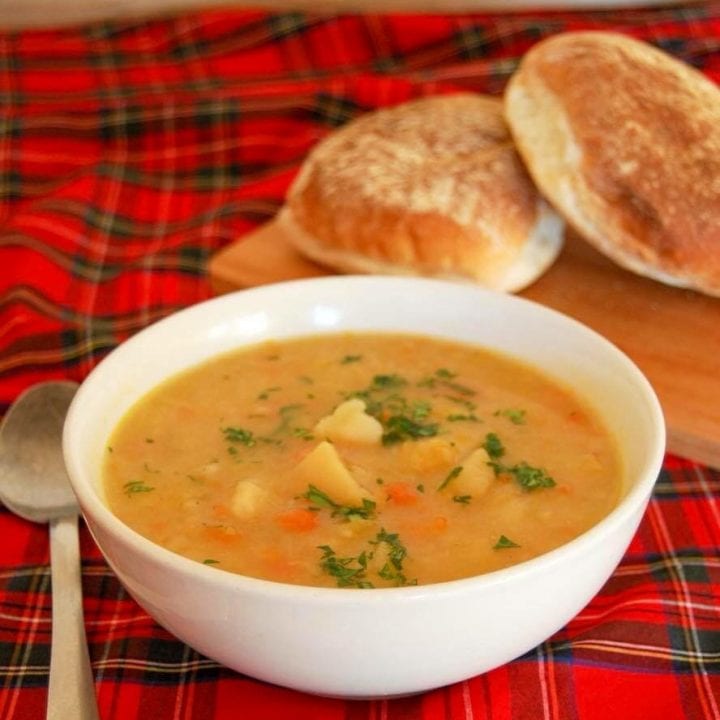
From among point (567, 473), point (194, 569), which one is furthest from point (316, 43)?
point (194, 569)

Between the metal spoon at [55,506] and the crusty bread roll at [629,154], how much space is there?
1.12 meters

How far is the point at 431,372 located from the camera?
186cm

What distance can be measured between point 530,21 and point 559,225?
4.61 feet

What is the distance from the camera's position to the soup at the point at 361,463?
1410 millimetres

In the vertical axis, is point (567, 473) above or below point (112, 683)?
above

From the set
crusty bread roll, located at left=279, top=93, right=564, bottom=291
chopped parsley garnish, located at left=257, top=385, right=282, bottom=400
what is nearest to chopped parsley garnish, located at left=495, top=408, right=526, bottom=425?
chopped parsley garnish, located at left=257, top=385, right=282, bottom=400

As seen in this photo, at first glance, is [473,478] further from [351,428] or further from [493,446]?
[351,428]

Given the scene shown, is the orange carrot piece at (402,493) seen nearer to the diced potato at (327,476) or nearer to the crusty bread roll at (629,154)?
the diced potato at (327,476)

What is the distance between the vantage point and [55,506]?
5.92 feet

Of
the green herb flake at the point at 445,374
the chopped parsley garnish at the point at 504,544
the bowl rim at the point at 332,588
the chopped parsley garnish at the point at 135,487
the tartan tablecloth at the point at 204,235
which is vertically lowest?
the tartan tablecloth at the point at 204,235

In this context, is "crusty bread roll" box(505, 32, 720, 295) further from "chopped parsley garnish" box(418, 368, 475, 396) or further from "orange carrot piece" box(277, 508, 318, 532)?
"orange carrot piece" box(277, 508, 318, 532)

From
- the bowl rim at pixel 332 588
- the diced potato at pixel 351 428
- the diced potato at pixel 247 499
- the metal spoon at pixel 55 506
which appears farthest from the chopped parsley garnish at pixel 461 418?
the metal spoon at pixel 55 506

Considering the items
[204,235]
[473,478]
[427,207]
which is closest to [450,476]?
[473,478]

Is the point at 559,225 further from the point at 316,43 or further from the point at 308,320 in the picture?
the point at 316,43
